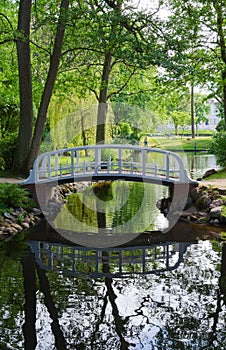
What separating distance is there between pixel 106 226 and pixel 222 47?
9230mm

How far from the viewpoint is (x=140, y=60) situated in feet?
49.0

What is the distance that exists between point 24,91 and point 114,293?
9542 millimetres

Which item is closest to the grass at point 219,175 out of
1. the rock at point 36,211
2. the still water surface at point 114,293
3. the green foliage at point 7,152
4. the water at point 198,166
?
the water at point 198,166

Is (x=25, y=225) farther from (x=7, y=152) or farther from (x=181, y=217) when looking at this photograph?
(x=7, y=152)

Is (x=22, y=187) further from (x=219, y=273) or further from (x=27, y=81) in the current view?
(x=219, y=273)

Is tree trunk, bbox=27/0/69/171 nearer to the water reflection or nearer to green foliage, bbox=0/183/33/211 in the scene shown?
the water reflection

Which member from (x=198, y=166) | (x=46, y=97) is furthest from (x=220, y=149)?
(x=198, y=166)

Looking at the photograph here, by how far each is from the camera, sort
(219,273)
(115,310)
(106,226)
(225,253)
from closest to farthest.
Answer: (115,310) < (219,273) < (225,253) < (106,226)

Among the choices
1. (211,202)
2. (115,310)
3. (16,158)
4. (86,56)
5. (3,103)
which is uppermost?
(86,56)

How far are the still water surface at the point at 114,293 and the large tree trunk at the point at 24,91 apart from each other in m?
4.11

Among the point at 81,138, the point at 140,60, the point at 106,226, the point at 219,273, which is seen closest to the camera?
the point at 219,273

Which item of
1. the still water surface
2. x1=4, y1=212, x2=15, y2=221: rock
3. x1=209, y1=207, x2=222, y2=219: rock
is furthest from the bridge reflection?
x1=209, y1=207, x2=222, y2=219: rock

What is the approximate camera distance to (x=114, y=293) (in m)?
7.55

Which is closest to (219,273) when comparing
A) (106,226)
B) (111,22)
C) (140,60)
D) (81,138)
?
(106,226)
